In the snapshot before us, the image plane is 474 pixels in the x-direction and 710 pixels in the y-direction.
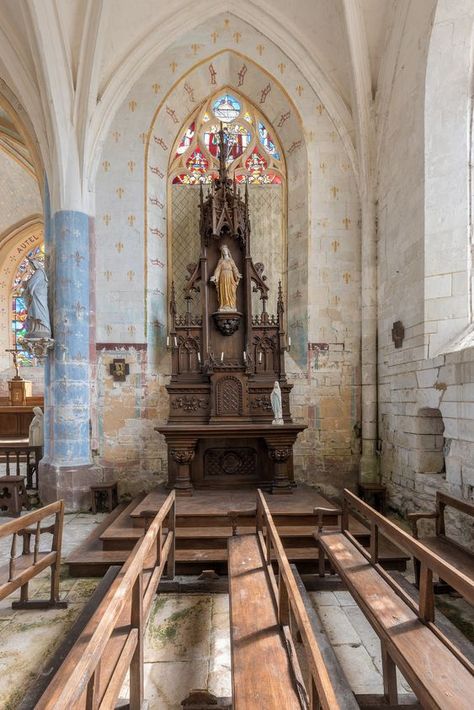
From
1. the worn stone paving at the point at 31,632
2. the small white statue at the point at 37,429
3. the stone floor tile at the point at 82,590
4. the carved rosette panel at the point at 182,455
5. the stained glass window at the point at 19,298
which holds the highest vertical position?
the stained glass window at the point at 19,298

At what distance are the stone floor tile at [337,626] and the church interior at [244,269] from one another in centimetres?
76

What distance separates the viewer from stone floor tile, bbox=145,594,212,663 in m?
3.28

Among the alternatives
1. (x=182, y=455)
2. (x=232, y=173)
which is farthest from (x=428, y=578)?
(x=232, y=173)

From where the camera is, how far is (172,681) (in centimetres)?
296

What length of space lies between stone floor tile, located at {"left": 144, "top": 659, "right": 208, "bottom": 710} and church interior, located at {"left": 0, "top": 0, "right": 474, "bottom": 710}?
1506 mm

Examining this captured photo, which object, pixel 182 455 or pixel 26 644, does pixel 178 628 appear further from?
pixel 182 455

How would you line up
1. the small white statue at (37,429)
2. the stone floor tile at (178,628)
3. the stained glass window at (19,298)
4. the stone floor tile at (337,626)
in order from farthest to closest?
1. the stained glass window at (19,298)
2. the small white statue at (37,429)
3. the stone floor tile at (337,626)
4. the stone floor tile at (178,628)

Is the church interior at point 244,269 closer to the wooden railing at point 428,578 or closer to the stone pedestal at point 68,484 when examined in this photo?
the stone pedestal at point 68,484

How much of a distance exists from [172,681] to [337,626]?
1.44m

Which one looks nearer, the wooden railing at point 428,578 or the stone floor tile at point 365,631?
the wooden railing at point 428,578

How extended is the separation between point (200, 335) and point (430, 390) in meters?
3.86

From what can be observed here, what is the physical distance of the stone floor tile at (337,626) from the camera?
3445 mm

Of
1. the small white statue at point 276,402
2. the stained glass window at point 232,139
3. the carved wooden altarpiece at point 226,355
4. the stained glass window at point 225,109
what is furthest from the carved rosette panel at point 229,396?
the stained glass window at point 225,109

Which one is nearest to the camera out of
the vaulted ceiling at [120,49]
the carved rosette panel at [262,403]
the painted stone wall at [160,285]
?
the vaulted ceiling at [120,49]
